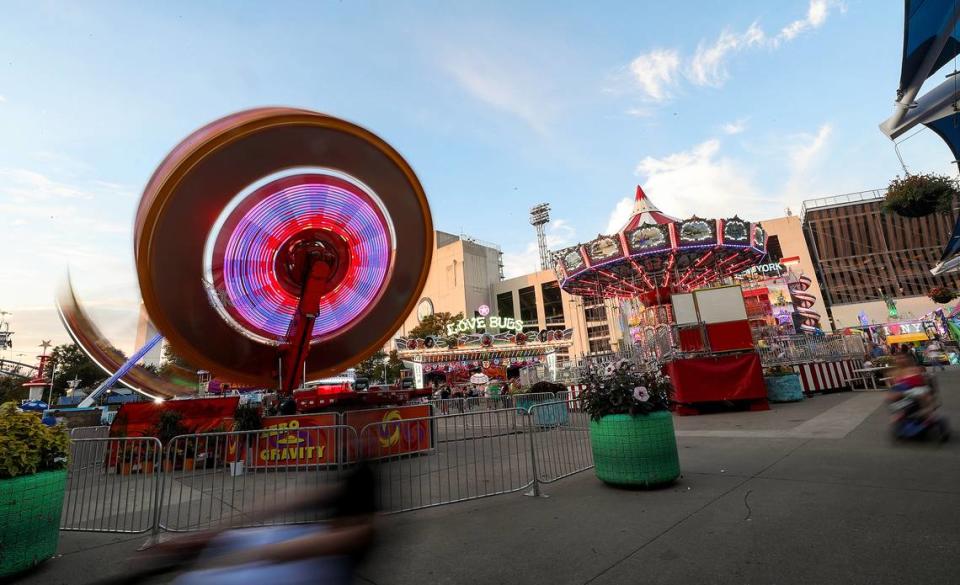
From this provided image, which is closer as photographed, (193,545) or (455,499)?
(193,545)

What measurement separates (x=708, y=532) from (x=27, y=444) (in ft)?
20.3

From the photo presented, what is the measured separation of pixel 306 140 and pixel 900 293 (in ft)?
237

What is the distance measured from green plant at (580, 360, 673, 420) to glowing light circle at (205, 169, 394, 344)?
6659 mm

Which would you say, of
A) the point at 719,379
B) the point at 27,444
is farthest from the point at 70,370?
the point at 719,379

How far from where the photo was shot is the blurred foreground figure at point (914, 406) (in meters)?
6.89

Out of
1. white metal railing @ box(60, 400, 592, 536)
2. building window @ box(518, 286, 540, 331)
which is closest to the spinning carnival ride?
white metal railing @ box(60, 400, 592, 536)

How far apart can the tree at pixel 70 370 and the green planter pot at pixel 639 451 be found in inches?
2289

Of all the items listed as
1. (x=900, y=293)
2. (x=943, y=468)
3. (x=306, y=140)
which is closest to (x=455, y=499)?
(x=943, y=468)

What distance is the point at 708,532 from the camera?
3844 millimetres

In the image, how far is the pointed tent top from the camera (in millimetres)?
25594

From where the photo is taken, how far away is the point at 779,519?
400 cm

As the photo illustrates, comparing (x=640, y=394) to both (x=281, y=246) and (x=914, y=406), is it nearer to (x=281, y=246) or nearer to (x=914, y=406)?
(x=914, y=406)

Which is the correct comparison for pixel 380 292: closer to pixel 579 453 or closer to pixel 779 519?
pixel 579 453

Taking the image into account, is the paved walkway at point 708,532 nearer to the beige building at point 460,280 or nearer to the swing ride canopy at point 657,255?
the swing ride canopy at point 657,255
